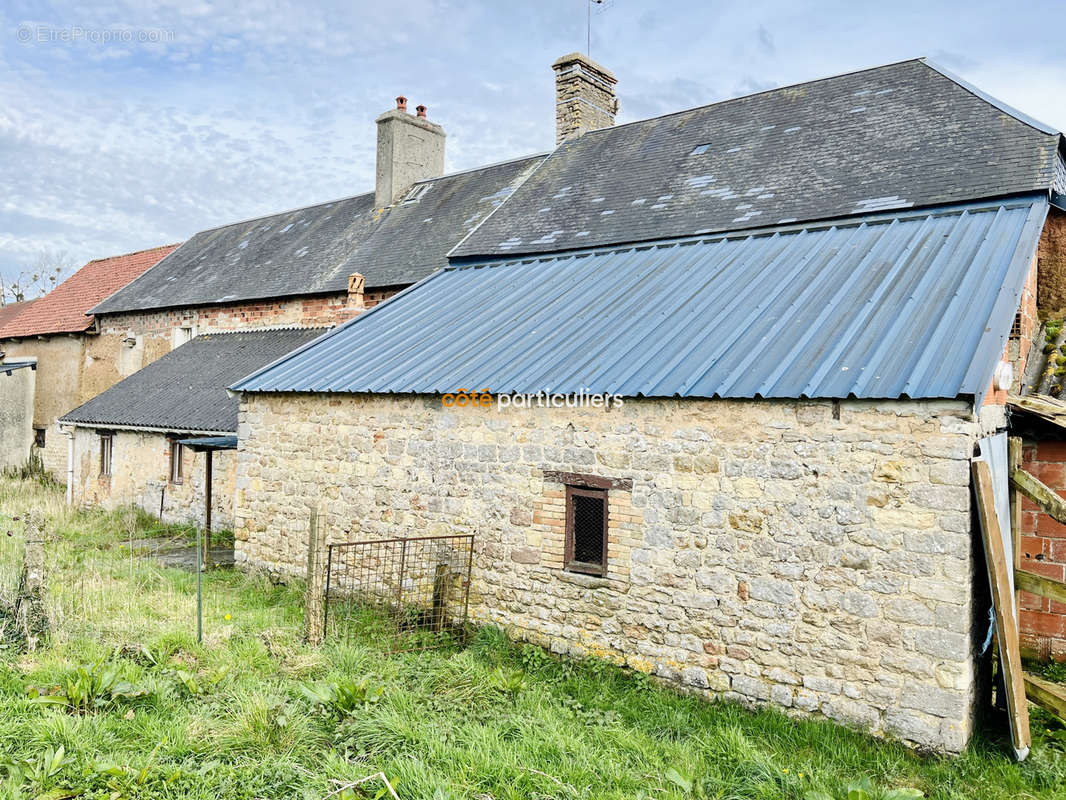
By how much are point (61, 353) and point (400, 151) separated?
13.0 meters

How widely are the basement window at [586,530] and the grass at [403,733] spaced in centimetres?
97

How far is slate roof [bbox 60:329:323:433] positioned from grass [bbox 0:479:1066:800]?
318 inches

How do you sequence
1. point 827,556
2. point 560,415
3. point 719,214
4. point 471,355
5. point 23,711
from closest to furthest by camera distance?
point 23,711 < point 827,556 < point 560,415 < point 471,355 < point 719,214

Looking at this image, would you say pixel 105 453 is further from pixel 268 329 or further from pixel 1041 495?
pixel 1041 495

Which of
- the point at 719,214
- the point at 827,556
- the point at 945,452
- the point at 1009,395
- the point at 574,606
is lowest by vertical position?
the point at 574,606

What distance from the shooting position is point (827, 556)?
6.29 metres

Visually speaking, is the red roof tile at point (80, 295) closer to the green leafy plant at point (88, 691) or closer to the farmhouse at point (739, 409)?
the farmhouse at point (739, 409)

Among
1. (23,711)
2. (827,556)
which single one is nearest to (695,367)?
(827,556)

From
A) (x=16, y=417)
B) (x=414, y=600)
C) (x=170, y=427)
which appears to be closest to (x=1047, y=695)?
(x=414, y=600)

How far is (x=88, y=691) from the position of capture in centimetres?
595

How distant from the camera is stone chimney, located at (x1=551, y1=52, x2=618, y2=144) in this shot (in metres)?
16.2

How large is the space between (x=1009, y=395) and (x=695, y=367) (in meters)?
3.12

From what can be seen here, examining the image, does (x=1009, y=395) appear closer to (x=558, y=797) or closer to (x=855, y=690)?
(x=855, y=690)

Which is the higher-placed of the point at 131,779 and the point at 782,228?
the point at 782,228
